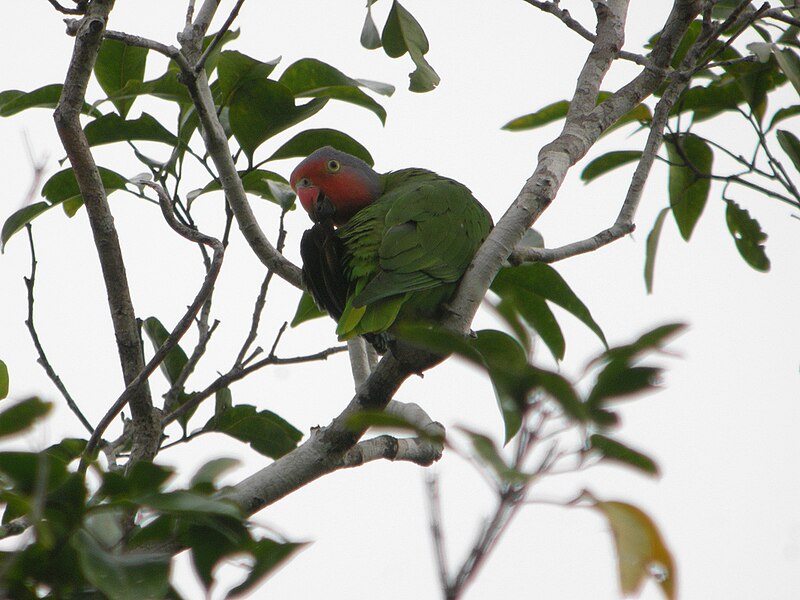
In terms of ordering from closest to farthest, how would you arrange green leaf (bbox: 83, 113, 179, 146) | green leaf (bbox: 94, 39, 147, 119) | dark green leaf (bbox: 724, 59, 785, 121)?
green leaf (bbox: 83, 113, 179, 146)
green leaf (bbox: 94, 39, 147, 119)
dark green leaf (bbox: 724, 59, 785, 121)

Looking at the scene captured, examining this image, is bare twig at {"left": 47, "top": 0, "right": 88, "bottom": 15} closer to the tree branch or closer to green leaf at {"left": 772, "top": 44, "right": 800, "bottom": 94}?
the tree branch

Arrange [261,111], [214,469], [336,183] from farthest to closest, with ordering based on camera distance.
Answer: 1. [336,183]
2. [261,111]
3. [214,469]

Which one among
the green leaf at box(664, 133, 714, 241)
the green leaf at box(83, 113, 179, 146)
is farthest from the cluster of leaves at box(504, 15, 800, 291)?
the green leaf at box(83, 113, 179, 146)

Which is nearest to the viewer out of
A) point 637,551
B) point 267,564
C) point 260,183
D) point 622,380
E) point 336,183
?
point 637,551

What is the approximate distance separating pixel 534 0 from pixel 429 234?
69 centimetres

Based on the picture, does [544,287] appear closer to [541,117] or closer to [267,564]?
[541,117]

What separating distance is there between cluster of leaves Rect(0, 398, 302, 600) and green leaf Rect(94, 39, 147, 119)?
5.31ft

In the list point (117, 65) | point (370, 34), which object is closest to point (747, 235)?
point (370, 34)

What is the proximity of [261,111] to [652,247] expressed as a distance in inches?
54.9

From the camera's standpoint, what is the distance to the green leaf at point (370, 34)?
2.70 metres

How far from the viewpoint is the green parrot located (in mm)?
2256

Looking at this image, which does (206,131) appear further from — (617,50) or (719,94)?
(719,94)

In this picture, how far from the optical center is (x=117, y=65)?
250 centimetres

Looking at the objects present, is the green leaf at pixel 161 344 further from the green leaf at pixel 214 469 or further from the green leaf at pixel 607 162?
the green leaf at pixel 607 162
